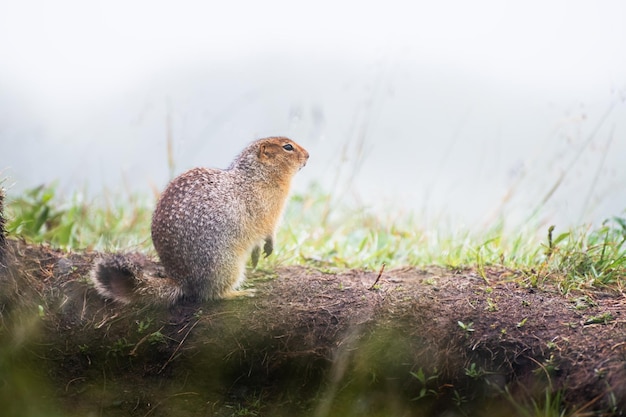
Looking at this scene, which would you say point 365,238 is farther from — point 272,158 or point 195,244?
point 195,244

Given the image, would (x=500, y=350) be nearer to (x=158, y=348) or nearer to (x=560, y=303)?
(x=560, y=303)

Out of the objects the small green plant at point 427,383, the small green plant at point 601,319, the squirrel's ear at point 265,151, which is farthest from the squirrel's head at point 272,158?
the small green plant at point 601,319

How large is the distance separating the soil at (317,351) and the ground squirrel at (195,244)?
116 millimetres

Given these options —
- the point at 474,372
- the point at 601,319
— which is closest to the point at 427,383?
the point at 474,372

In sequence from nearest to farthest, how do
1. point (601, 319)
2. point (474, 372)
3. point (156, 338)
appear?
point (474, 372)
point (601, 319)
point (156, 338)

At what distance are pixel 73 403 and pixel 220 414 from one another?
0.73m

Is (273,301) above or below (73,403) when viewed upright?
above

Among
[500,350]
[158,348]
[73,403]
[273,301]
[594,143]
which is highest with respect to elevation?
[594,143]

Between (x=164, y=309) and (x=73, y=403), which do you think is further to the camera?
(x=164, y=309)

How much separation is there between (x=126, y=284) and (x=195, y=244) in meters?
0.43

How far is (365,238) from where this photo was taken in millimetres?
5309

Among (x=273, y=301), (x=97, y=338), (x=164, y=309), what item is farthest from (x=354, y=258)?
(x=97, y=338)

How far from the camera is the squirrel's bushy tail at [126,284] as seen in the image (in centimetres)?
378

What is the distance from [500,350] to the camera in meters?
3.34
